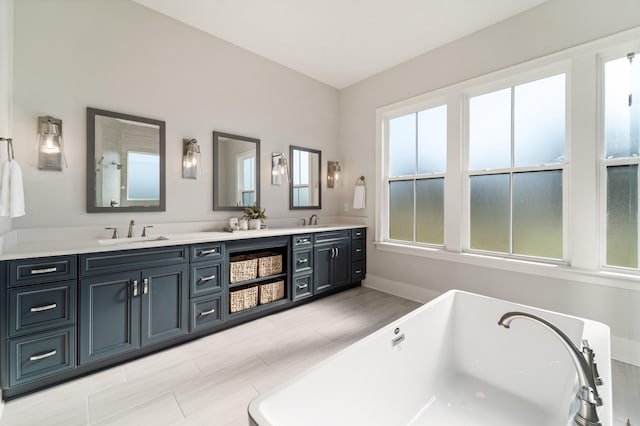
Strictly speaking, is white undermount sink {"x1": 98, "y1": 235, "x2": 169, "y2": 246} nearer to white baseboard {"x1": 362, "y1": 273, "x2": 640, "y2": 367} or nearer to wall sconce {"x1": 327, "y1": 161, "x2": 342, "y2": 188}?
wall sconce {"x1": 327, "y1": 161, "x2": 342, "y2": 188}

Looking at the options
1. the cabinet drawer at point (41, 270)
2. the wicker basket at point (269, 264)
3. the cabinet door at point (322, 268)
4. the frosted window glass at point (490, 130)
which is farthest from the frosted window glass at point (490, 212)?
the cabinet drawer at point (41, 270)

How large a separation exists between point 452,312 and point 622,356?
1.44 metres

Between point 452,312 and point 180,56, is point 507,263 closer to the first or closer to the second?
point 452,312

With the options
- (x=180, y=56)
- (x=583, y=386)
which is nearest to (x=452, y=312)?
(x=583, y=386)

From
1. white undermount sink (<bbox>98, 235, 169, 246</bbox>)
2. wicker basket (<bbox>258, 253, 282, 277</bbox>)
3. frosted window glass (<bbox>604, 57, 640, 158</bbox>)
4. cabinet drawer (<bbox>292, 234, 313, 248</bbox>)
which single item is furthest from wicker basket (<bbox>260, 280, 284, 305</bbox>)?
frosted window glass (<bbox>604, 57, 640, 158</bbox>)

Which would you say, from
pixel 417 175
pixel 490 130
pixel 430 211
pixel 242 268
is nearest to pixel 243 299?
pixel 242 268

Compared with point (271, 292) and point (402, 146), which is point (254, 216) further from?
point (402, 146)

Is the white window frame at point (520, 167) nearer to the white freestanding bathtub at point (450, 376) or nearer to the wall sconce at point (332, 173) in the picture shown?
the white freestanding bathtub at point (450, 376)

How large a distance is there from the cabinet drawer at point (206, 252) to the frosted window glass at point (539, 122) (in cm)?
314

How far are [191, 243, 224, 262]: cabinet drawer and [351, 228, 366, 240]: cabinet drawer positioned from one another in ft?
6.42

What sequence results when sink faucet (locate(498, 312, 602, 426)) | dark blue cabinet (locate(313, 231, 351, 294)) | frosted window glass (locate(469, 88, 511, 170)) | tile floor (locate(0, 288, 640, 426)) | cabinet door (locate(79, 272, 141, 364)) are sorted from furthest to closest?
1. dark blue cabinet (locate(313, 231, 351, 294))
2. frosted window glass (locate(469, 88, 511, 170))
3. cabinet door (locate(79, 272, 141, 364))
4. tile floor (locate(0, 288, 640, 426))
5. sink faucet (locate(498, 312, 602, 426))

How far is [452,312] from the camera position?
2057 mm

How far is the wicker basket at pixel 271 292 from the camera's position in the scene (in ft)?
9.68

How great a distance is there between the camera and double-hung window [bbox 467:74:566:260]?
8.41 feet
